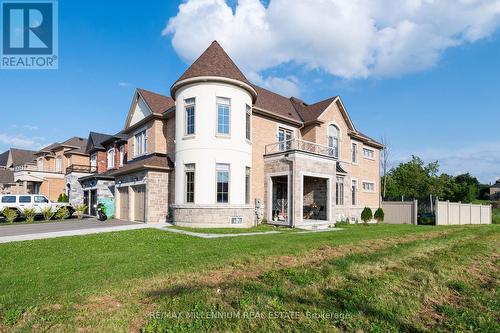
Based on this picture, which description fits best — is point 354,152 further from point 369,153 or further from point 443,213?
point 443,213

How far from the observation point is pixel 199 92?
16547 mm

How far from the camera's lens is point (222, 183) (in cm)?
1645

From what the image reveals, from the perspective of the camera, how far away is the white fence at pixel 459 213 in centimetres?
2325

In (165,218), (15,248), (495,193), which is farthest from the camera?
(495,193)

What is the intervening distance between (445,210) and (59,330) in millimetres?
26487

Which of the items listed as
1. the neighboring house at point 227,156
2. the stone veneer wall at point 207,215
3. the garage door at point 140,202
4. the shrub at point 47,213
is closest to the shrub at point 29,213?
the shrub at point 47,213

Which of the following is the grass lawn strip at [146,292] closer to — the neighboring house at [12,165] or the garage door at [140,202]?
the garage door at [140,202]

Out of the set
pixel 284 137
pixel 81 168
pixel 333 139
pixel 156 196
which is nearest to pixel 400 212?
pixel 333 139

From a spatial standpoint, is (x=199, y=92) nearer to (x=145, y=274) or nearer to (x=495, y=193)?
(x=145, y=274)

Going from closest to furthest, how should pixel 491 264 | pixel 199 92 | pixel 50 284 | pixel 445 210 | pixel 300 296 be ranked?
1. pixel 300 296
2. pixel 50 284
3. pixel 491 264
4. pixel 199 92
5. pixel 445 210

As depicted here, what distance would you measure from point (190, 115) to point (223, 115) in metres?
1.89

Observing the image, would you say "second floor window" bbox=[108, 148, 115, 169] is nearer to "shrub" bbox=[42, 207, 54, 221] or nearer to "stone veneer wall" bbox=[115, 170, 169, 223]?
"shrub" bbox=[42, 207, 54, 221]

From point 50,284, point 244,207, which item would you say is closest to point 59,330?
point 50,284

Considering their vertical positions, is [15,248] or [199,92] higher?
[199,92]
